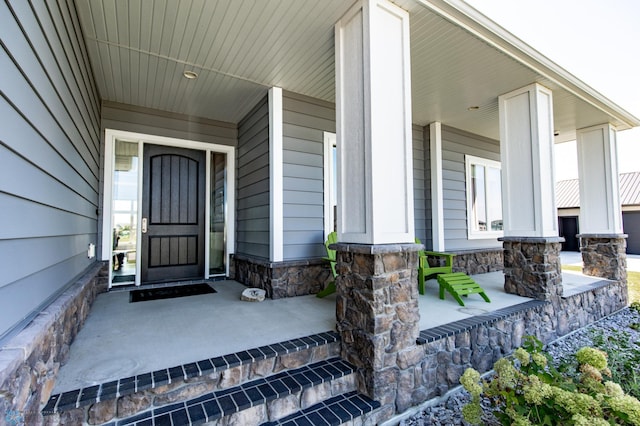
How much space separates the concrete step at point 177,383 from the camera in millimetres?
1576

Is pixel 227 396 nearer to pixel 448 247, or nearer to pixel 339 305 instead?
pixel 339 305

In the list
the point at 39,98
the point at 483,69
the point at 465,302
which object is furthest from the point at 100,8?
the point at 465,302

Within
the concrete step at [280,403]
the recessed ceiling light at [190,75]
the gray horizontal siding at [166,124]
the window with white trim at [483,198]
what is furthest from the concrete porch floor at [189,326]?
the recessed ceiling light at [190,75]

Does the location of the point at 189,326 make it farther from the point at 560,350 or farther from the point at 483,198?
the point at 483,198

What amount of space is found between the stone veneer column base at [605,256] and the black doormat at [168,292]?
661 centimetres

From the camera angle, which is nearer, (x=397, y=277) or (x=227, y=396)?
(x=227, y=396)

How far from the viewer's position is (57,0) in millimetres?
1938

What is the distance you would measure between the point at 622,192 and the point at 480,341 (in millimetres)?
→ 17042

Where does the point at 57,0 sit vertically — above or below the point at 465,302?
above

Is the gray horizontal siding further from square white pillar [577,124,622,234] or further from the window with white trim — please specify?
square white pillar [577,124,622,234]

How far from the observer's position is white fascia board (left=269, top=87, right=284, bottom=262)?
12.7 feet

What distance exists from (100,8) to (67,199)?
63.7 inches

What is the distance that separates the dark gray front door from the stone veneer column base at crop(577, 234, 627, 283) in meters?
6.97

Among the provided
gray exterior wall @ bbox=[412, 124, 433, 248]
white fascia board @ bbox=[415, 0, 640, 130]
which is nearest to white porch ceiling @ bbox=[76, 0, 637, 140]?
white fascia board @ bbox=[415, 0, 640, 130]
